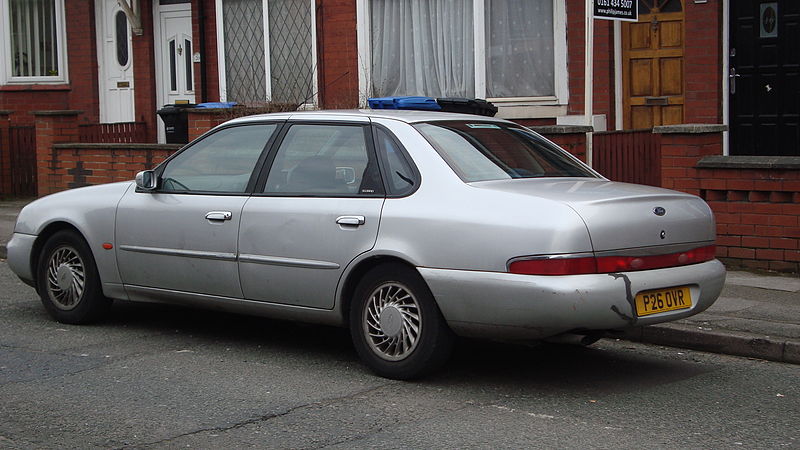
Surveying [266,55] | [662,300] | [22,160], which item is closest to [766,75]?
[266,55]

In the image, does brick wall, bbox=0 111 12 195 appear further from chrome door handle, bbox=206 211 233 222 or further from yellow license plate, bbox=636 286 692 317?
yellow license plate, bbox=636 286 692 317

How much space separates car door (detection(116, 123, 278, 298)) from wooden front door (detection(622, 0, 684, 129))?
7.62m

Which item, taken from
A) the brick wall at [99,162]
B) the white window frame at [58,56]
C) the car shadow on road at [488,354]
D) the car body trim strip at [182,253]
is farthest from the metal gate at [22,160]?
the car body trim strip at [182,253]

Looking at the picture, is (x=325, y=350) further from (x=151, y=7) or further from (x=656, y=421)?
(x=151, y=7)

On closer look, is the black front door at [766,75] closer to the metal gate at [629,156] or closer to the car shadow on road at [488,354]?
the metal gate at [629,156]

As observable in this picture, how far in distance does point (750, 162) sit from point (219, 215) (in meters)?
4.83

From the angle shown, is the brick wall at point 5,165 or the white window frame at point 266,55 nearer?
the white window frame at point 266,55

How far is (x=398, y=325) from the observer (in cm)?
630

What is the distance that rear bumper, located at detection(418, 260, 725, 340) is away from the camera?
5.75 m

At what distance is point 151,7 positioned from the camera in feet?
60.9

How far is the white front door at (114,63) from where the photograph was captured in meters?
18.9

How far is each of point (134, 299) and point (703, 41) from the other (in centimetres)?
797

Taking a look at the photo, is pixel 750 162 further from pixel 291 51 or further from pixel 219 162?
pixel 291 51

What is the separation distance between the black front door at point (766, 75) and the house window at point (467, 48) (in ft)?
7.22
